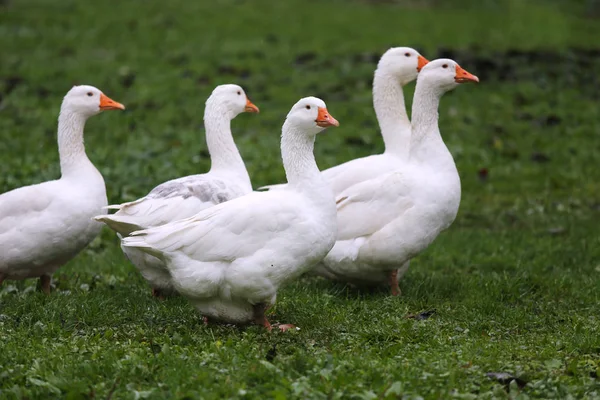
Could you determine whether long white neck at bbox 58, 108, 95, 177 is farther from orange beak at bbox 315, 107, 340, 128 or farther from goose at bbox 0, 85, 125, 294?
orange beak at bbox 315, 107, 340, 128

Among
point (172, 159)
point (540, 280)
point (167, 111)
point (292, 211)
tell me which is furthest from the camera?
point (167, 111)

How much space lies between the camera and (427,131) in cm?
829

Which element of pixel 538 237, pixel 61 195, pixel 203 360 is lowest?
pixel 538 237

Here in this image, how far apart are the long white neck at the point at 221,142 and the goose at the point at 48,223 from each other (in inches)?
43.2

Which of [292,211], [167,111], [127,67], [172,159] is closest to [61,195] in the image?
[292,211]

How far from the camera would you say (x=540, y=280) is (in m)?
8.47

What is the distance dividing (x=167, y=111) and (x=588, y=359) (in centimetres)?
976

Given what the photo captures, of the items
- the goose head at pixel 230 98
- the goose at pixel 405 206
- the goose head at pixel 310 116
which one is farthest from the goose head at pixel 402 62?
the goose head at pixel 310 116

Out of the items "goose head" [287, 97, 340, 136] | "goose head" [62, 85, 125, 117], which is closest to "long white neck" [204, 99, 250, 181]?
"goose head" [62, 85, 125, 117]

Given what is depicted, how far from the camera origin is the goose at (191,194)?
7.41 metres

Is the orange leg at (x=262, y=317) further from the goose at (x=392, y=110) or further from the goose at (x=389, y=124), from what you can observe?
the goose at (x=392, y=110)

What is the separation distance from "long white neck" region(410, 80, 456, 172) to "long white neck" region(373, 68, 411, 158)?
0.81 metres

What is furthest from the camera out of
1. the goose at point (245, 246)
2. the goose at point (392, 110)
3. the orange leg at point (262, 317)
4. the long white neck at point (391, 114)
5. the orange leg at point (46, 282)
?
the long white neck at point (391, 114)

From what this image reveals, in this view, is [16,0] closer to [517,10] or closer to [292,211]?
[517,10]
